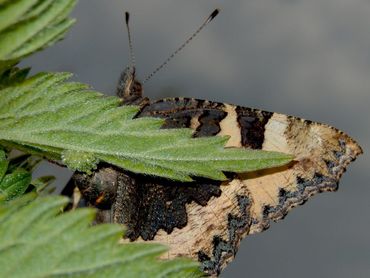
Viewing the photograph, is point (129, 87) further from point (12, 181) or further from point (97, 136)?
point (12, 181)

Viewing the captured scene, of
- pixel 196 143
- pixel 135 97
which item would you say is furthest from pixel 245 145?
pixel 196 143

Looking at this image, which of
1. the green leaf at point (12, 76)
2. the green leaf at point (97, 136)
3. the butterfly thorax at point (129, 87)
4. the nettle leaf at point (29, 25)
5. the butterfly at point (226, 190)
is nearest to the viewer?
the nettle leaf at point (29, 25)

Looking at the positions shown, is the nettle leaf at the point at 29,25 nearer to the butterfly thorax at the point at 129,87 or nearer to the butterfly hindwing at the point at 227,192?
the butterfly hindwing at the point at 227,192

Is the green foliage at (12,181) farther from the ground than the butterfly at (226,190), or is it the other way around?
the green foliage at (12,181)

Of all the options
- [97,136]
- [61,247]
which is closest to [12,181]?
[97,136]

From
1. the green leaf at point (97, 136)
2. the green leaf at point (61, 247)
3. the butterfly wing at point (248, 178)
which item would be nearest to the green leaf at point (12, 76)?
the green leaf at point (97, 136)

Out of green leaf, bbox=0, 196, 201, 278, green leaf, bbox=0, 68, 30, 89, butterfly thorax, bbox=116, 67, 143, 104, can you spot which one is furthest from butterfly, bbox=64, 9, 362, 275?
green leaf, bbox=0, 196, 201, 278


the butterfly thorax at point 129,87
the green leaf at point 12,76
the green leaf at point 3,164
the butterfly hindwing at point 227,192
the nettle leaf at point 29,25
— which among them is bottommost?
the butterfly hindwing at point 227,192

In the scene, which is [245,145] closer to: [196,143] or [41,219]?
[196,143]
